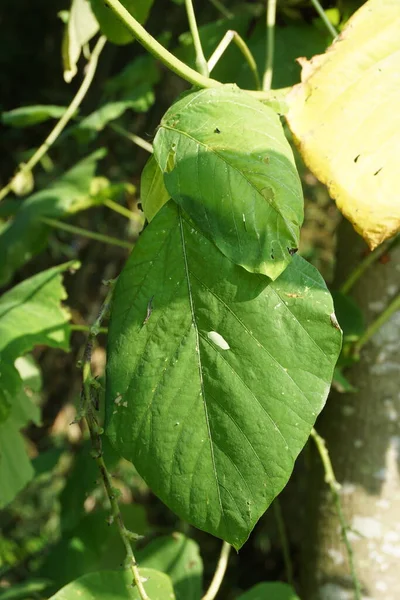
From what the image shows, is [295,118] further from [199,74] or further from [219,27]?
[219,27]

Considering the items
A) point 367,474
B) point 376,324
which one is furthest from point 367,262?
point 367,474

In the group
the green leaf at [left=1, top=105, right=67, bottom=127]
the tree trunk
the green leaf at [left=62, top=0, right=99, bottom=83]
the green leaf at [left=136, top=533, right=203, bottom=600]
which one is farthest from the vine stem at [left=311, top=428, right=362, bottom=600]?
the green leaf at [left=1, top=105, right=67, bottom=127]

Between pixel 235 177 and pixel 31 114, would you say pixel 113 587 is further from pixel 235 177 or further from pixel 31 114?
pixel 31 114

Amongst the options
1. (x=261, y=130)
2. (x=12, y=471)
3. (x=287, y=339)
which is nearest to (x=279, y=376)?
(x=287, y=339)

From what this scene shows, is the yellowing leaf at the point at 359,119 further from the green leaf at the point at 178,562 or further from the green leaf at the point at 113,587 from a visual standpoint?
the green leaf at the point at 178,562

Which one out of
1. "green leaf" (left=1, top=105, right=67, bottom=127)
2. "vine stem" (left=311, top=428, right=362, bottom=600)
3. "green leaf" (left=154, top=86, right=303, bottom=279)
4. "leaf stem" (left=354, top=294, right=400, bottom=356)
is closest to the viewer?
"green leaf" (left=154, top=86, right=303, bottom=279)

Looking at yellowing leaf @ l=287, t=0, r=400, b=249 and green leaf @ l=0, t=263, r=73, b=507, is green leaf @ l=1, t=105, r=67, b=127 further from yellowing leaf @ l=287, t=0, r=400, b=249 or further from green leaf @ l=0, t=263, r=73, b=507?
yellowing leaf @ l=287, t=0, r=400, b=249
